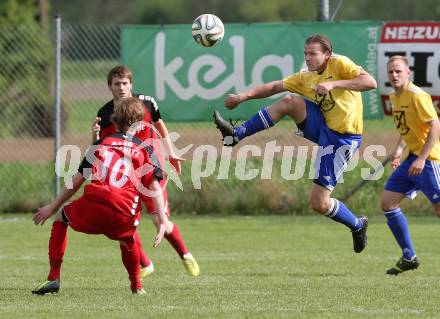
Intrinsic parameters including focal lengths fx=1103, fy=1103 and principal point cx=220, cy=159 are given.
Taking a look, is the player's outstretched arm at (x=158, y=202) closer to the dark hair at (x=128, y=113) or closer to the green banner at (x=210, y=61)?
the dark hair at (x=128, y=113)

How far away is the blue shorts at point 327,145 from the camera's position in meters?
9.62

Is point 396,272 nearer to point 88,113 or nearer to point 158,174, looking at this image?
point 158,174

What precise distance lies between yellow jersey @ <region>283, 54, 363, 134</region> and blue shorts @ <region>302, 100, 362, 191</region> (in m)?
0.06

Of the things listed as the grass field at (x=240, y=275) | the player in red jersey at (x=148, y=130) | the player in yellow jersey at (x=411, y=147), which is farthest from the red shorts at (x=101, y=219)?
the player in yellow jersey at (x=411, y=147)

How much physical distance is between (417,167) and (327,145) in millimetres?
798

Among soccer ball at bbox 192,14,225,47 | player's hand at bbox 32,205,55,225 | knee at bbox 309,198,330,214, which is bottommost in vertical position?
knee at bbox 309,198,330,214

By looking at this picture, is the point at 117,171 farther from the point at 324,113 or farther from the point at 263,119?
the point at 324,113

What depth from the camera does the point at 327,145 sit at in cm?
963

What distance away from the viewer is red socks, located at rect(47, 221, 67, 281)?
8.37m

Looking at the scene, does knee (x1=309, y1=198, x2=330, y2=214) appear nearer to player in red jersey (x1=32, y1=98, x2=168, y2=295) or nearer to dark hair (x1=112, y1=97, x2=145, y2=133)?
player in red jersey (x1=32, y1=98, x2=168, y2=295)

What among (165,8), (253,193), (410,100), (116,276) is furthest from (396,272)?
(165,8)

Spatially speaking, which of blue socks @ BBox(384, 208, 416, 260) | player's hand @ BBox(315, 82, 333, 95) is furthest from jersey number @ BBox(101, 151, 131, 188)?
blue socks @ BBox(384, 208, 416, 260)

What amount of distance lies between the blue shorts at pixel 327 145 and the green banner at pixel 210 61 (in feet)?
14.5

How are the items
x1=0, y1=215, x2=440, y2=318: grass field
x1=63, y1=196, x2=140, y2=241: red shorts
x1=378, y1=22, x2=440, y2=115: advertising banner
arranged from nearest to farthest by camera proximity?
x1=0, y1=215, x2=440, y2=318: grass field
x1=63, y1=196, x2=140, y2=241: red shorts
x1=378, y1=22, x2=440, y2=115: advertising banner
